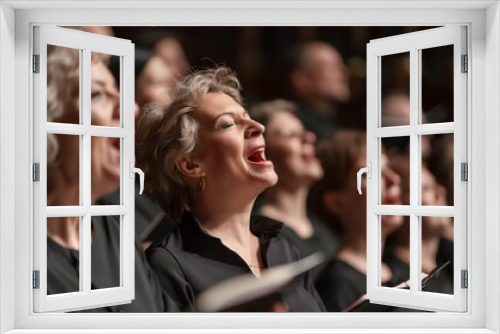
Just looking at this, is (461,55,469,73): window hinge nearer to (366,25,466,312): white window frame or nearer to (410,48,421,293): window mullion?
(366,25,466,312): white window frame

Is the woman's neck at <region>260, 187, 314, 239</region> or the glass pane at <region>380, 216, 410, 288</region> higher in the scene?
the woman's neck at <region>260, 187, 314, 239</region>

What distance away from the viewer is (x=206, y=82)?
175 inches

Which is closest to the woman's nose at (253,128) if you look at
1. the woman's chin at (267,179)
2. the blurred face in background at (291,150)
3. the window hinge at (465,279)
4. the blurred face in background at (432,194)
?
the blurred face in background at (291,150)

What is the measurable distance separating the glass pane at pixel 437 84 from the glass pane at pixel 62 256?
2.39 m

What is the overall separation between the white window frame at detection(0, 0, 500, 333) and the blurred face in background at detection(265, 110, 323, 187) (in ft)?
3.54

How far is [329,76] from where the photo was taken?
4.56 meters

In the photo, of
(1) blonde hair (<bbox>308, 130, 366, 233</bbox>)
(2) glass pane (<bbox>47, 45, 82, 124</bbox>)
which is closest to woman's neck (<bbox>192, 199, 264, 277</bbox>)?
(1) blonde hair (<bbox>308, 130, 366, 233</bbox>)

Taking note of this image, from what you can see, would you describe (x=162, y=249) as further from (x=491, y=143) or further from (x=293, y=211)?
(x=491, y=143)

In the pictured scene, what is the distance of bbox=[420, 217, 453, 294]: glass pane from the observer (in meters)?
4.09

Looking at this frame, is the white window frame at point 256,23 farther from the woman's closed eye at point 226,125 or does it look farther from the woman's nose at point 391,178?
the woman's closed eye at point 226,125

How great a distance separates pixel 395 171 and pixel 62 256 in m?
2.28

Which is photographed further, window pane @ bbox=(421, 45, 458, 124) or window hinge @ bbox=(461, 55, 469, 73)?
window pane @ bbox=(421, 45, 458, 124)

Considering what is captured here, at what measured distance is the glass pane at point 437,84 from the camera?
422cm

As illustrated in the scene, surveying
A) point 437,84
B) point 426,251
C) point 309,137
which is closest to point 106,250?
point 309,137
